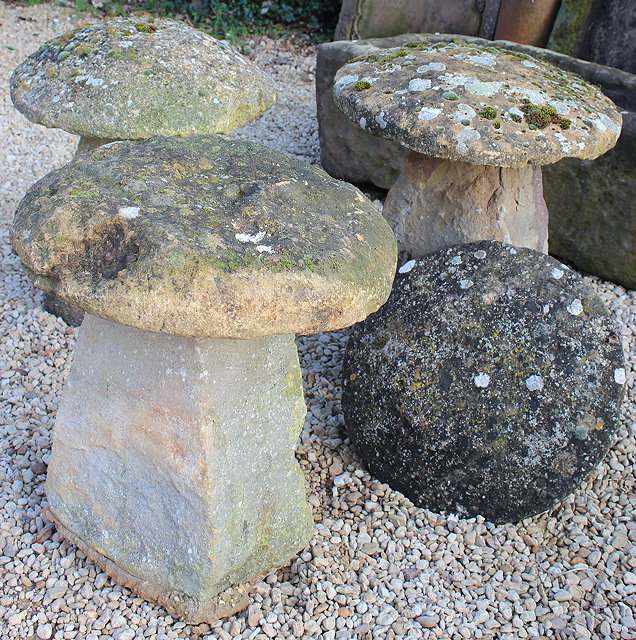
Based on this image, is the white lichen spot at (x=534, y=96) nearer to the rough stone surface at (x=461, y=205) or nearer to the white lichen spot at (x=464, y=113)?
the white lichen spot at (x=464, y=113)

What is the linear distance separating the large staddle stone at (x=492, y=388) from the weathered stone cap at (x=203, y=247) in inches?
27.9

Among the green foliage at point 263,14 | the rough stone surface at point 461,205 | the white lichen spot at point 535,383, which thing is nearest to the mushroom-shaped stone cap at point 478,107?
the rough stone surface at point 461,205

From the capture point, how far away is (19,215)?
192 centimetres

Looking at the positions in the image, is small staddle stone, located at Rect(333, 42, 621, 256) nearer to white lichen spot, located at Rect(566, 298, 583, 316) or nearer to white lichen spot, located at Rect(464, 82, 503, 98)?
white lichen spot, located at Rect(464, 82, 503, 98)

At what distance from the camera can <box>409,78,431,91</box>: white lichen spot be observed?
278 centimetres

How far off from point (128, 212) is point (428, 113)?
48.6 inches

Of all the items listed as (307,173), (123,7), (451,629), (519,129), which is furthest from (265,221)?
(123,7)

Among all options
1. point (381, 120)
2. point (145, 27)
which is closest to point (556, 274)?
point (381, 120)

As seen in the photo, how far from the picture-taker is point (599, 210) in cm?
392

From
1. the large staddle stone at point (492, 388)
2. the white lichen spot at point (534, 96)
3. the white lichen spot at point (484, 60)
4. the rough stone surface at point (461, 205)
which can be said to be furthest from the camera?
the rough stone surface at point (461, 205)

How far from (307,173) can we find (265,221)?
0.38 metres

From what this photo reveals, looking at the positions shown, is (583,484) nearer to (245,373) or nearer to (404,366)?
(404,366)

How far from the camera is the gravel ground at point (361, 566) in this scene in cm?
225

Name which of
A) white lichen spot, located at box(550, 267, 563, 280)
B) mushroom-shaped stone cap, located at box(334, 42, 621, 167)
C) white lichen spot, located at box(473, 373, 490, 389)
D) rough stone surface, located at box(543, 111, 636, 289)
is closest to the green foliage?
rough stone surface, located at box(543, 111, 636, 289)
